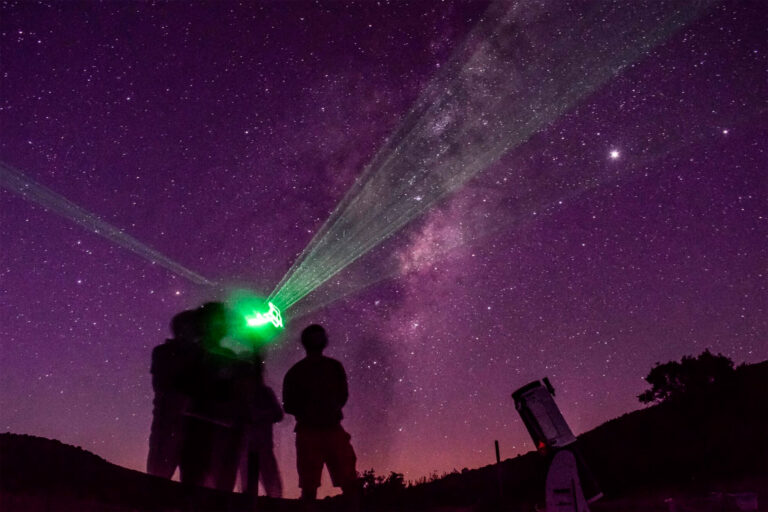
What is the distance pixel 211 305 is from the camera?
7.10 m

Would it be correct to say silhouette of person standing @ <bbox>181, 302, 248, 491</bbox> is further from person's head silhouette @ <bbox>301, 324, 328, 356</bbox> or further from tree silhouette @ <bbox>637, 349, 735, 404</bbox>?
tree silhouette @ <bbox>637, 349, 735, 404</bbox>

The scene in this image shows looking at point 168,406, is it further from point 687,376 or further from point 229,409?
point 687,376

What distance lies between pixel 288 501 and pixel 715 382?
1049 centimetres

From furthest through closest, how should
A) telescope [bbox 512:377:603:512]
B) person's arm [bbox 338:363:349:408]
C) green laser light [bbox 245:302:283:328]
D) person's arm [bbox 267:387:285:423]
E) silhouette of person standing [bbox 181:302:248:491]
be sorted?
person's arm [bbox 267:387:285:423] < silhouette of person standing [bbox 181:302:248:491] < green laser light [bbox 245:302:283:328] < person's arm [bbox 338:363:349:408] < telescope [bbox 512:377:603:512]

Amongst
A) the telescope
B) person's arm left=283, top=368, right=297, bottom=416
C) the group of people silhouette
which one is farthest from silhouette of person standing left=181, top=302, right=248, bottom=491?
the telescope

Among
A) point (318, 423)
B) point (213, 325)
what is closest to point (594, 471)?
point (318, 423)

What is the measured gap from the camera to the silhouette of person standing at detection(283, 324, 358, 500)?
19.2 ft

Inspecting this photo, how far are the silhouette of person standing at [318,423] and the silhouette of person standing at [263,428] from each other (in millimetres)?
429

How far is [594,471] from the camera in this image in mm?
11508

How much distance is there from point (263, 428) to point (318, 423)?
1847 mm

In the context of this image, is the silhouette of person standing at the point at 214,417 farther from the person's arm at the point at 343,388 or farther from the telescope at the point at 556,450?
the telescope at the point at 556,450

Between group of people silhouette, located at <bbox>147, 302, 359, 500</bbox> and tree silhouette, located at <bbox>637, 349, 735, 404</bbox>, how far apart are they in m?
10.8

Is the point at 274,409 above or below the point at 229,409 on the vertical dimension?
above

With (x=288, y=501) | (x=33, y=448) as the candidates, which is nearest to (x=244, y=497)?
(x=288, y=501)
